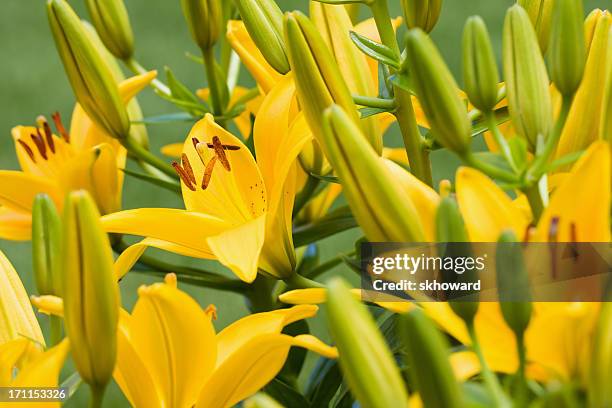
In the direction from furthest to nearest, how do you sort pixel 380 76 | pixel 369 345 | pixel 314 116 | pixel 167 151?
pixel 167 151
pixel 380 76
pixel 314 116
pixel 369 345

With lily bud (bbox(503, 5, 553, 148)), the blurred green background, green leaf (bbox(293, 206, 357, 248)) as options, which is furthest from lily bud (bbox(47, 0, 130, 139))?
the blurred green background

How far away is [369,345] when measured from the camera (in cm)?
24

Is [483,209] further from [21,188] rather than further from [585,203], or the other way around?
[21,188]

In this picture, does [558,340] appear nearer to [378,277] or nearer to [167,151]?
[378,277]

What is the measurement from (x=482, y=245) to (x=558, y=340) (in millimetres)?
40

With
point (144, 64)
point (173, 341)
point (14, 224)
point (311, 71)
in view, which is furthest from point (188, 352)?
point (144, 64)

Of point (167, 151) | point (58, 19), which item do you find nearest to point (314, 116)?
point (58, 19)

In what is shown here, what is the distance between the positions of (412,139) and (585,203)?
0.40ft

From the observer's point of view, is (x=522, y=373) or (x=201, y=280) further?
(x=201, y=280)

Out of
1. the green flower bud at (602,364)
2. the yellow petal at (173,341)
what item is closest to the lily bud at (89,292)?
the yellow petal at (173,341)

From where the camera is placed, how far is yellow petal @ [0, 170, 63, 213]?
496mm

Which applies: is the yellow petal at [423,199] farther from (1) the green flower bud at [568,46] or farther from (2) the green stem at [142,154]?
(2) the green stem at [142,154]

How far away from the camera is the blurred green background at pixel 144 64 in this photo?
142cm

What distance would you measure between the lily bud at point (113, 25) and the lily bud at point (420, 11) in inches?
8.1
